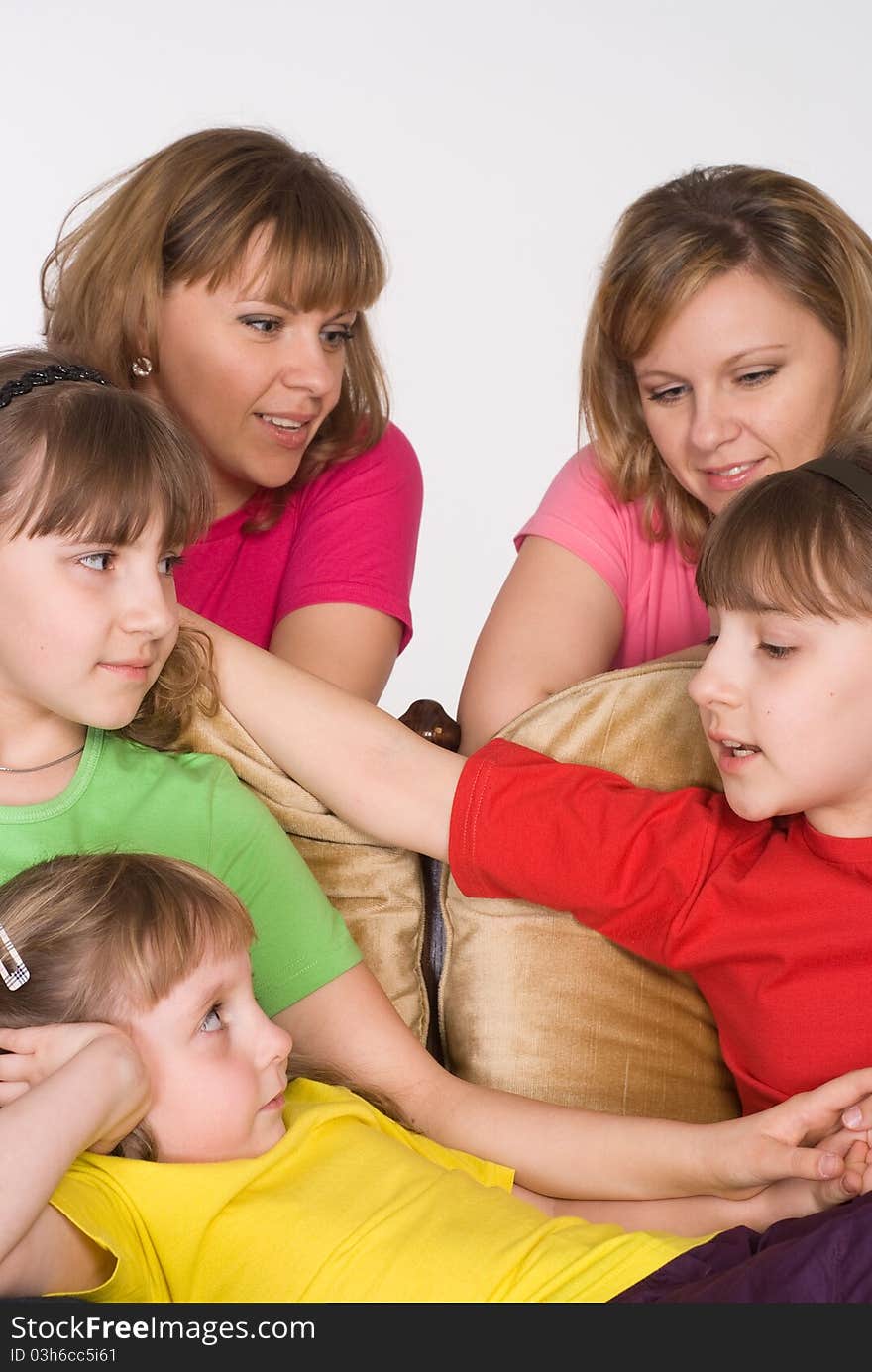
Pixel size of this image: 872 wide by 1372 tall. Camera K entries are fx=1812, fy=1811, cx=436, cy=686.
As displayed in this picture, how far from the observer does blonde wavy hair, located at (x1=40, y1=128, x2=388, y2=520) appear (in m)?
2.43

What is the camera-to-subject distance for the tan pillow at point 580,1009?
197 centimetres

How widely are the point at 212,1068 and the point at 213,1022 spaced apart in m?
0.05

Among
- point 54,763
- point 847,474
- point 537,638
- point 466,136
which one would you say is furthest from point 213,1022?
point 466,136

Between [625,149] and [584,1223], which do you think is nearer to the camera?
[584,1223]

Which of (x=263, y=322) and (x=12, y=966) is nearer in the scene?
(x=12, y=966)

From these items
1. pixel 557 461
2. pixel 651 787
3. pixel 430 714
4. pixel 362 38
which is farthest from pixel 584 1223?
pixel 362 38

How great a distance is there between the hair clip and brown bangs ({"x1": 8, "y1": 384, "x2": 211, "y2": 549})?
0.42 meters

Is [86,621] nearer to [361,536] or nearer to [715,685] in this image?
[715,685]

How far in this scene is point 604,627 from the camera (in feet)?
8.43

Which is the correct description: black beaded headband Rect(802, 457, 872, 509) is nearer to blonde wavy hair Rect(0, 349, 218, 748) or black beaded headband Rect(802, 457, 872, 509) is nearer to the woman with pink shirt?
the woman with pink shirt

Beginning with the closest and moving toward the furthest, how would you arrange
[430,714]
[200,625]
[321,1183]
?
[321,1183] → [200,625] → [430,714]

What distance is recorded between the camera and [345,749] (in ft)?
6.41

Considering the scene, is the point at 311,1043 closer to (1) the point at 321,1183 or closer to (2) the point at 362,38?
(1) the point at 321,1183

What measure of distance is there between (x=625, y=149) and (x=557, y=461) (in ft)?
2.62
